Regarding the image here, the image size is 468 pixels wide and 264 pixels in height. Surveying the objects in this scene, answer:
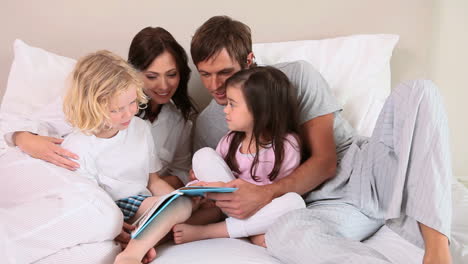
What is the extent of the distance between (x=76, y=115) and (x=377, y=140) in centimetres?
80

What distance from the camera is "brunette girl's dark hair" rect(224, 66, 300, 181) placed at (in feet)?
5.06

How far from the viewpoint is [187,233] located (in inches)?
56.0

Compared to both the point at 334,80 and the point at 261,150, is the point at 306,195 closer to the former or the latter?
the point at 261,150

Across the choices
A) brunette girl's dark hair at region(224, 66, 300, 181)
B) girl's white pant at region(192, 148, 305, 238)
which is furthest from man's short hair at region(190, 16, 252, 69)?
girl's white pant at region(192, 148, 305, 238)

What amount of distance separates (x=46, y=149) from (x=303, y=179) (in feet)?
2.38

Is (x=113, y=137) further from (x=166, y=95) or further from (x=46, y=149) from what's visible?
(x=166, y=95)

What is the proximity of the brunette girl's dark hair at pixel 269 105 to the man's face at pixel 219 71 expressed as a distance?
0.09 m

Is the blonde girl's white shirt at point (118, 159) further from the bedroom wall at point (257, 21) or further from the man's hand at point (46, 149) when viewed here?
the bedroom wall at point (257, 21)

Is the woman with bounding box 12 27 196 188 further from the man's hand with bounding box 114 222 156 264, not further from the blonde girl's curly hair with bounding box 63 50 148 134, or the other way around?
the man's hand with bounding box 114 222 156 264

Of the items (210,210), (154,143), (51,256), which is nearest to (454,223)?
(210,210)

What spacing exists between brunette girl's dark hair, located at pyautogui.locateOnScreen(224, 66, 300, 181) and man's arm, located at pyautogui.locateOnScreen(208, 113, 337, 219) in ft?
0.19

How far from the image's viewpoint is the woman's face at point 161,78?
1668mm

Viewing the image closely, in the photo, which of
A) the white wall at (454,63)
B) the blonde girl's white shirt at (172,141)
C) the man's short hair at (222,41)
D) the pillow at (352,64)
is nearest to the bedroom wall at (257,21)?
the white wall at (454,63)

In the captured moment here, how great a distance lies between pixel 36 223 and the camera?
1.21 meters
